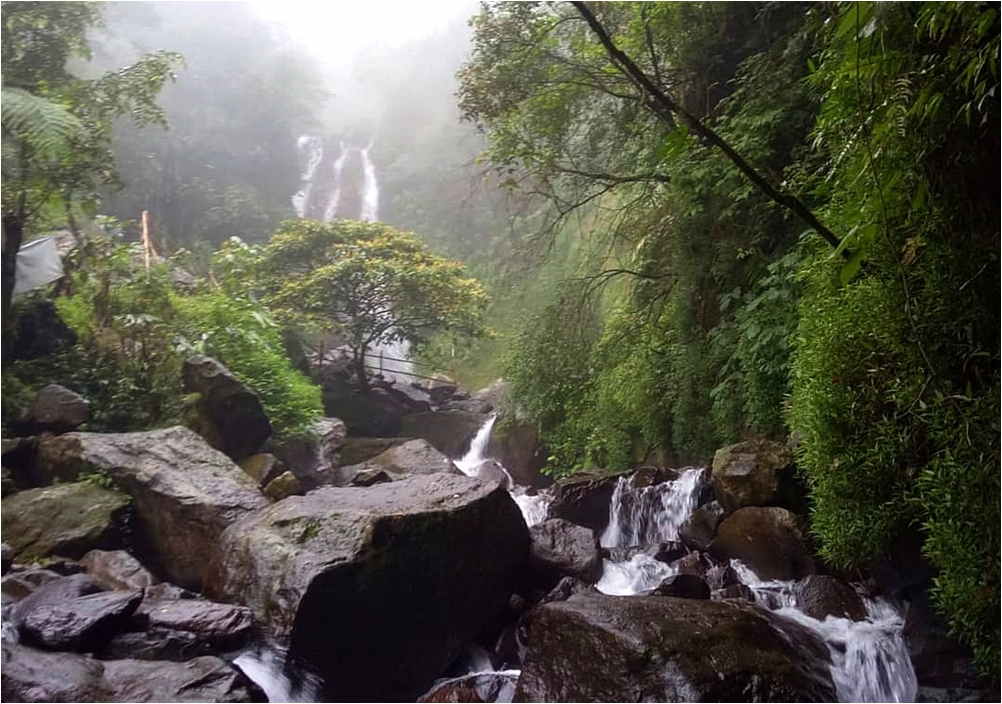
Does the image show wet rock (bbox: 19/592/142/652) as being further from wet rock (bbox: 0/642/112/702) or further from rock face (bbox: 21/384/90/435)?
rock face (bbox: 21/384/90/435)

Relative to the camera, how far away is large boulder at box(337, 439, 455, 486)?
7.97 meters

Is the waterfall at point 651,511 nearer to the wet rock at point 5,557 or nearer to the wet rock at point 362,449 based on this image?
the wet rock at point 362,449

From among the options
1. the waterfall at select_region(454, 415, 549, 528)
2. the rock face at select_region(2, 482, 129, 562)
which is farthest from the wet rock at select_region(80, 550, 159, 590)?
the waterfall at select_region(454, 415, 549, 528)

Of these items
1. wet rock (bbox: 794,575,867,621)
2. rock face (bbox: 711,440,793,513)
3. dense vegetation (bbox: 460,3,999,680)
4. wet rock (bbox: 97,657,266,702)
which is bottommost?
wet rock (bbox: 97,657,266,702)

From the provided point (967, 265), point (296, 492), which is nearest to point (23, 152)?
point (296, 492)

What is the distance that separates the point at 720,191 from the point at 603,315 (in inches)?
124

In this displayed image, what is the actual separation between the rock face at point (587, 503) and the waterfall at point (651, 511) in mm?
99

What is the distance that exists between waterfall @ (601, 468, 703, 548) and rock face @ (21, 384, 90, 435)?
493 centimetres

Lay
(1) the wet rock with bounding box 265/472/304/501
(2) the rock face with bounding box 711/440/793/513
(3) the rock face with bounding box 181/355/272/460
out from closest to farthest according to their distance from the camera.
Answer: (2) the rock face with bounding box 711/440/793/513, (1) the wet rock with bounding box 265/472/304/501, (3) the rock face with bounding box 181/355/272/460

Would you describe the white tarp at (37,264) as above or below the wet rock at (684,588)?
above

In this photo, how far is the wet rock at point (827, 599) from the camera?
3633 millimetres

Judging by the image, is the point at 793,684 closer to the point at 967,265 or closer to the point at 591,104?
the point at 967,265

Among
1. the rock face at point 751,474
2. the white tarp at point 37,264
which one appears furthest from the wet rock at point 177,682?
the white tarp at point 37,264

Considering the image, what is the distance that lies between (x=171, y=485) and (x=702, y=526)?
13.4ft
